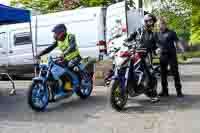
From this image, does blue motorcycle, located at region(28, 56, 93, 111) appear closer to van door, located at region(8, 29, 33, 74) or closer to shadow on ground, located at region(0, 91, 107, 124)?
shadow on ground, located at region(0, 91, 107, 124)

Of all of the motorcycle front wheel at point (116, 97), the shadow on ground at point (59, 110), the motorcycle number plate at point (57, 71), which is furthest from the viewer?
the motorcycle number plate at point (57, 71)

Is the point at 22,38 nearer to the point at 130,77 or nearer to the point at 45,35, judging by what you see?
the point at 45,35

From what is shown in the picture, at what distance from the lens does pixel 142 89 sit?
32.3 feet

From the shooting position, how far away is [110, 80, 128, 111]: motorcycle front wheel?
9.01 metres

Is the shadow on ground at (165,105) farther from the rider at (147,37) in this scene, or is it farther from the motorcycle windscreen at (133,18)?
the motorcycle windscreen at (133,18)

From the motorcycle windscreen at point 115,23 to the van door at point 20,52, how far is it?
305 cm

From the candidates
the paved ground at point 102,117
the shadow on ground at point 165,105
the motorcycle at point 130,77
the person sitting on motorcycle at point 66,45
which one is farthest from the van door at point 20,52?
the motorcycle at point 130,77

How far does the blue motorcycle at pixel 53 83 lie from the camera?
931cm

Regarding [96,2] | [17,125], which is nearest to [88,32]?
[17,125]

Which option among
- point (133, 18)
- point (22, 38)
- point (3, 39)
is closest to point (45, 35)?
point (22, 38)

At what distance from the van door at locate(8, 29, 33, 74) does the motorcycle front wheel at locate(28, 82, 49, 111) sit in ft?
26.5

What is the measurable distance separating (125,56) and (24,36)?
8752mm

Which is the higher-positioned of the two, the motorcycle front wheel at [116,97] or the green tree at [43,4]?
the green tree at [43,4]

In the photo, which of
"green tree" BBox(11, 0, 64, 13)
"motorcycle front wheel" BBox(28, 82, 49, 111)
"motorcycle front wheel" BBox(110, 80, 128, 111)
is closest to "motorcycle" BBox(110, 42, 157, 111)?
"motorcycle front wheel" BBox(110, 80, 128, 111)
